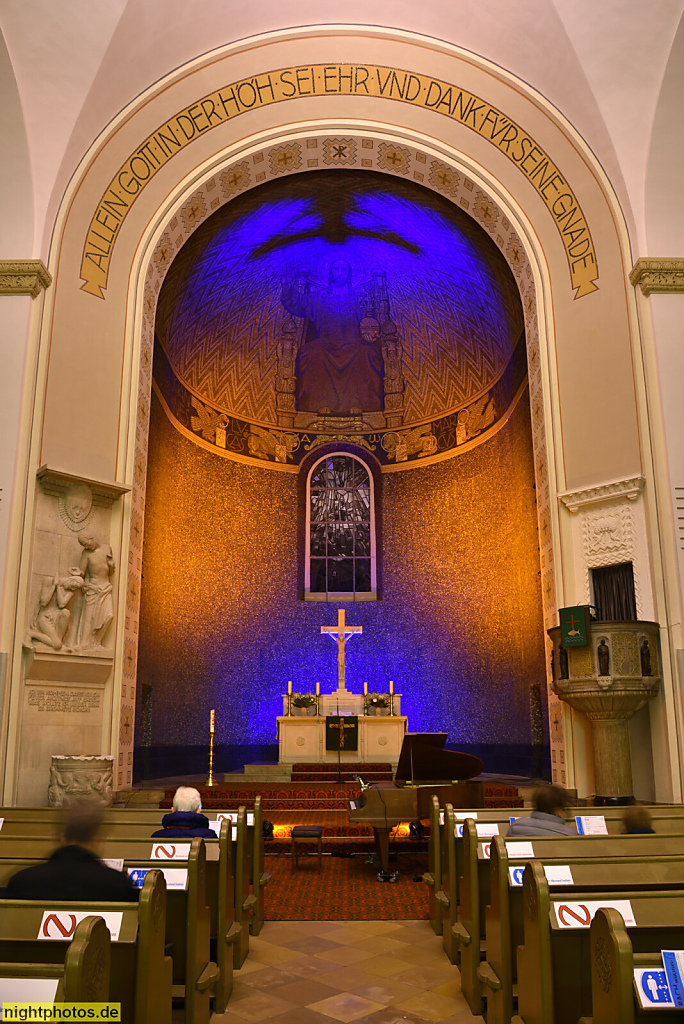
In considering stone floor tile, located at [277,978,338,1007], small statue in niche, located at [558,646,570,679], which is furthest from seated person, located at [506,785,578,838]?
small statue in niche, located at [558,646,570,679]

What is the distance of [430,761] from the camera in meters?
8.55

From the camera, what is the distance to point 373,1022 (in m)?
3.87

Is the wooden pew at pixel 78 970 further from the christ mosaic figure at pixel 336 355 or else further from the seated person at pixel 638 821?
the christ mosaic figure at pixel 336 355

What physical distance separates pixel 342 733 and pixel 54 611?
230 inches

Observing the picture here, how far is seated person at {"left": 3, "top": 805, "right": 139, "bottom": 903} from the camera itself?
3.01 metres

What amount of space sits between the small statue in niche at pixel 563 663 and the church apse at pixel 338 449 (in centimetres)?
375

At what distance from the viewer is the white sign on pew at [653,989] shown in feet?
7.36

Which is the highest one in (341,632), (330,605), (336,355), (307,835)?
(336,355)

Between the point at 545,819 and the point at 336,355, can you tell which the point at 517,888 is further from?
the point at 336,355

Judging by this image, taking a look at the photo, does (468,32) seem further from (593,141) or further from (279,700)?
(279,700)

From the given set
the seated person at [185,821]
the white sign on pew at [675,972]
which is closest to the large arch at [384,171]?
the seated person at [185,821]

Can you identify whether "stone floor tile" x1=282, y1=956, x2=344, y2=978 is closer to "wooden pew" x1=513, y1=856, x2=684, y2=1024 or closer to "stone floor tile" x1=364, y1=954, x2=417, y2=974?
"stone floor tile" x1=364, y1=954, x2=417, y2=974

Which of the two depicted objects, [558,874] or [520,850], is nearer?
[558,874]

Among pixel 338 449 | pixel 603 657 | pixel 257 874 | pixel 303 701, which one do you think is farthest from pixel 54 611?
pixel 338 449
